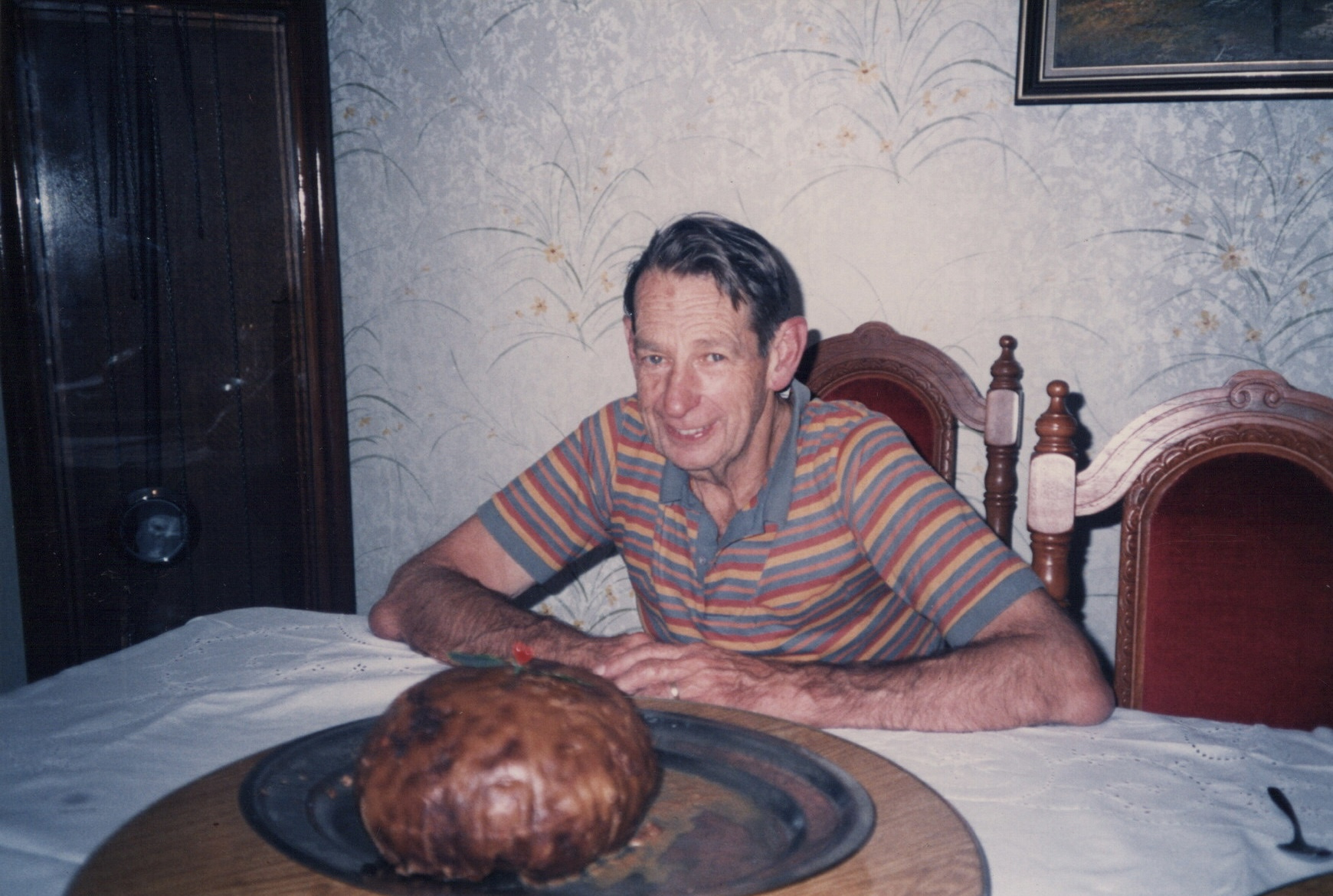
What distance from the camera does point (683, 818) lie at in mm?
680

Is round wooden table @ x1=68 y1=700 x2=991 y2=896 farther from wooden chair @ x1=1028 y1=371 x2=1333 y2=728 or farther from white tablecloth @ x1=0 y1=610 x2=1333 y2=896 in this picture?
wooden chair @ x1=1028 y1=371 x2=1333 y2=728

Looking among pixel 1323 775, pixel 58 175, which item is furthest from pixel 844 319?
pixel 58 175

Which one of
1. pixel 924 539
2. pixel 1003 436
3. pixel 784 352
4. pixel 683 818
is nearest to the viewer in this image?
pixel 683 818

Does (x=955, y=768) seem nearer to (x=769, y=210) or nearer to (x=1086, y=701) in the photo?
(x=1086, y=701)

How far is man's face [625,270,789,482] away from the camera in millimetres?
1335

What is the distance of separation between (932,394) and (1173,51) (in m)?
1.01

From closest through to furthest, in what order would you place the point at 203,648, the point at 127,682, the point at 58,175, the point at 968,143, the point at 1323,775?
the point at 1323,775 < the point at 127,682 < the point at 203,648 < the point at 968,143 < the point at 58,175

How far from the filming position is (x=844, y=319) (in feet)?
7.55

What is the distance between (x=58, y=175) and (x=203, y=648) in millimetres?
2014

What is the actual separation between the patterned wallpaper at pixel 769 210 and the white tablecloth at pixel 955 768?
1.40 meters

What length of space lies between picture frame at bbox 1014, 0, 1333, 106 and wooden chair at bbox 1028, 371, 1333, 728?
3.57ft

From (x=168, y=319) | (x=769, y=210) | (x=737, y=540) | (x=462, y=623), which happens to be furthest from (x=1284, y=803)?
(x=168, y=319)

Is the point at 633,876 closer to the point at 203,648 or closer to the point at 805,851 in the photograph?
the point at 805,851

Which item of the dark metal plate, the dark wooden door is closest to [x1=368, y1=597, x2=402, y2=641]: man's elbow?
the dark metal plate
